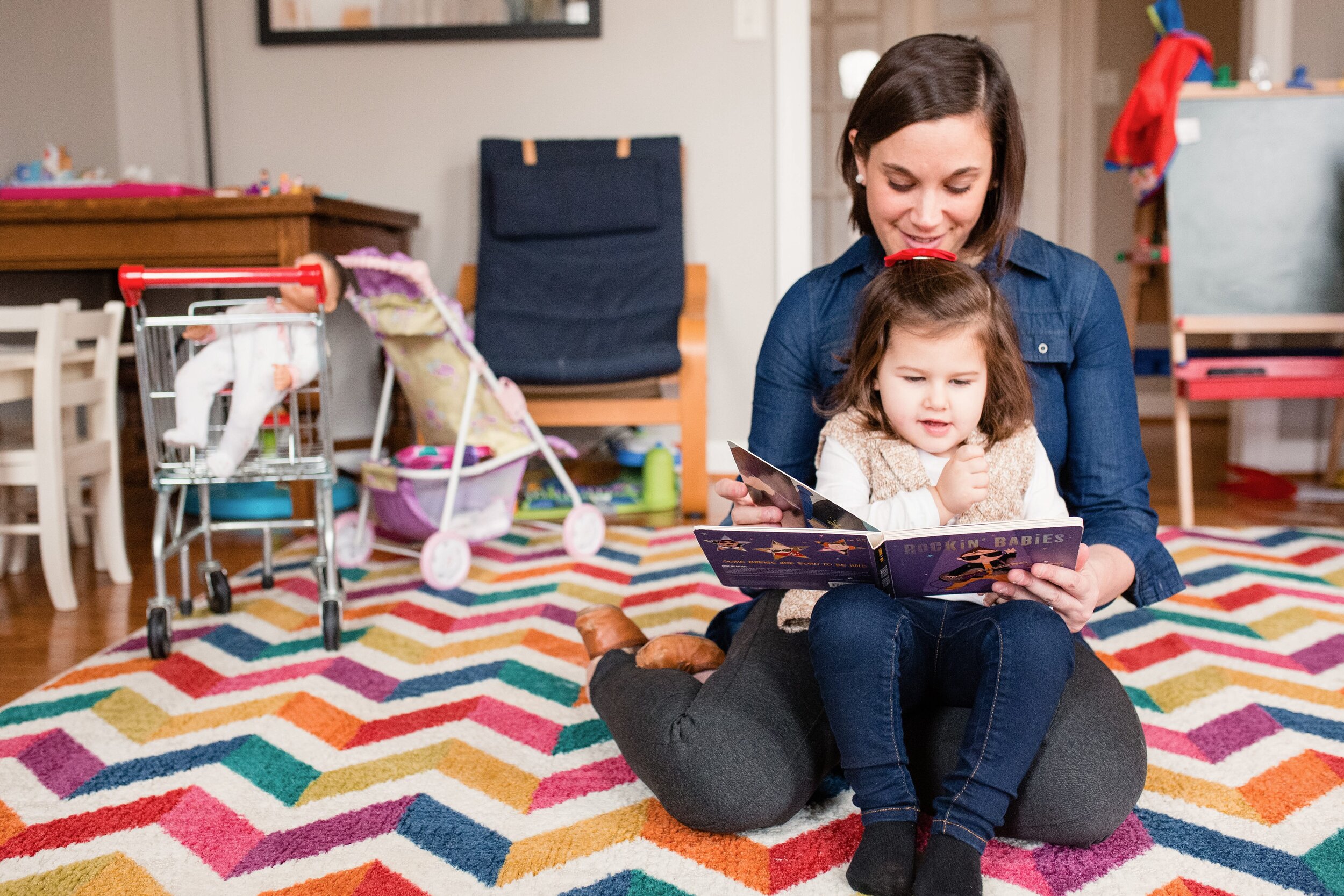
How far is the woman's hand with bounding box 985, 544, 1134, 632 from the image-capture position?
935 millimetres

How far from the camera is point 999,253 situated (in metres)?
1.19

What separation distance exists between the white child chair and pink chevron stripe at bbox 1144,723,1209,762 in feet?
5.97

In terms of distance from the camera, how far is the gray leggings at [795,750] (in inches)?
38.3

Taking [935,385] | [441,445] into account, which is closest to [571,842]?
[935,385]

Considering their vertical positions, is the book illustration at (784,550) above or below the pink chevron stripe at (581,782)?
above

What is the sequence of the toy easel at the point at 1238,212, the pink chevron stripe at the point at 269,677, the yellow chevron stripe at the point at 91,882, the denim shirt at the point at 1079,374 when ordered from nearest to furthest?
1. the yellow chevron stripe at the point at 91,882
2. the denim shirt at the point at 1079,374
3. the pink chevron stripe at the point at 269,677
4. the toy easel at the point at 1238,212

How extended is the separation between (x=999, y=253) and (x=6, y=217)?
2.30 m

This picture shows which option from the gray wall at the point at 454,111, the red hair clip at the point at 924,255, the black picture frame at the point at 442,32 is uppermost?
the black picture frame at the point at 442,32

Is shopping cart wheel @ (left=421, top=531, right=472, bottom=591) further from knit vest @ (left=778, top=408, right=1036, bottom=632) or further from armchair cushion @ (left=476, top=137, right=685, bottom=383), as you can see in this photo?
knit vest @ (left=778, top=408, right=1036, bottom=632)

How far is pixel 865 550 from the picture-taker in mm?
910

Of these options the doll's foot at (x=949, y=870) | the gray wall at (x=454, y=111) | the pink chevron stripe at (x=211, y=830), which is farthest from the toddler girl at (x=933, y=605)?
the gray wall at (x=454, y=111)

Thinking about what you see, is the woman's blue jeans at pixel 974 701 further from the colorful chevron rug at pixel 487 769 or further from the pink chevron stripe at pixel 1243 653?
the pink chevron stripe at pixel 1243 653

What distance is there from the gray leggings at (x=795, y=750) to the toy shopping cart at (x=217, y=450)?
2.66 feet

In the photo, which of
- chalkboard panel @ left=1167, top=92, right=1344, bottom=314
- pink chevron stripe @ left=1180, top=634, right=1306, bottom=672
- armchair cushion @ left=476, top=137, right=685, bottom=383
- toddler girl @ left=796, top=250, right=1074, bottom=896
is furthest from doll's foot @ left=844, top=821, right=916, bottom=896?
chalkboard panel @ left=1167, top=92, right=1344, bottom=314
